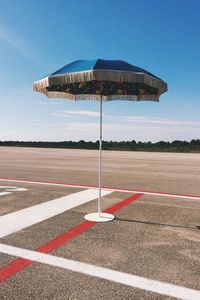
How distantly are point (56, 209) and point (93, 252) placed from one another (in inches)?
108

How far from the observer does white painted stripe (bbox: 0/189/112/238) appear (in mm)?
5699

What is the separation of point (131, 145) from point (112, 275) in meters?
48.1

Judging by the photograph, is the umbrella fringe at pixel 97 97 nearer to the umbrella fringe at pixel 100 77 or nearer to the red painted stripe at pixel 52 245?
the umbrella fringe at pixel 100 77

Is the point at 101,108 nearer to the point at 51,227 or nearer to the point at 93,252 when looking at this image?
the point at 51,227

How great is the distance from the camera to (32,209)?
6988 millimetres

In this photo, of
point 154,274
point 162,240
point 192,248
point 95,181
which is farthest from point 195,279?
point 95,181

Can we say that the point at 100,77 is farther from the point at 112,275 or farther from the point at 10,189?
the point at 10,189

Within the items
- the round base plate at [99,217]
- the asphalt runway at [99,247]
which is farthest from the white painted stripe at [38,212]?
the round base plate at [99,217]

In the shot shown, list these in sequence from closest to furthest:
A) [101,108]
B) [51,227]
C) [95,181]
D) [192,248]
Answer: [192,248]
[51,227]
[101,108]
[95,181]

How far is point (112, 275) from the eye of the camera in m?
3.73

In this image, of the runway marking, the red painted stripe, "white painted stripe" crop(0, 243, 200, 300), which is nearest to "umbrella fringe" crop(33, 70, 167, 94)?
the red painted stripe

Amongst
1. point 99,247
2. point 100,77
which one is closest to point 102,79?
point 100,77

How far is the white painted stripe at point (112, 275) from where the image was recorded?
3.37 meters

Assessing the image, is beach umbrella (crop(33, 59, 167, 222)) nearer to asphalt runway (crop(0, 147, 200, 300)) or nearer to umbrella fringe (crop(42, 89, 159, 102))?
umbrella fringe (crop(42, 89, 159, 102))
